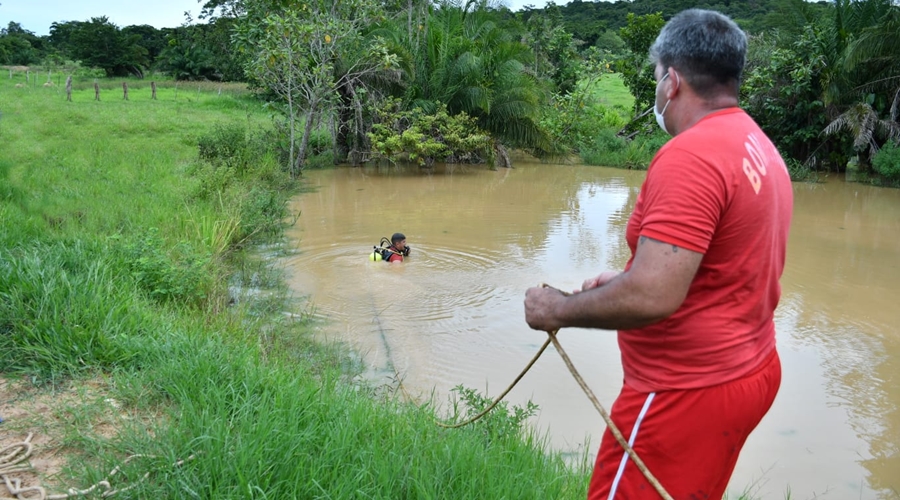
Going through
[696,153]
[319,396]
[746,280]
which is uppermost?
[696,153]

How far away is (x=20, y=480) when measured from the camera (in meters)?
2.73

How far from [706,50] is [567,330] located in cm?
474

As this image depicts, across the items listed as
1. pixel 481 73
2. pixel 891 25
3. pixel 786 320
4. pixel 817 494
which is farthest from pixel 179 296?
pixel 891 25

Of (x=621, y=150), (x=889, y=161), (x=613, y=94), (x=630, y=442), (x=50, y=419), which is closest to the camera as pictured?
(x=630, y=442)

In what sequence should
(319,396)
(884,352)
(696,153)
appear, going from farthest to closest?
(884,352), (319,396), (696,153)

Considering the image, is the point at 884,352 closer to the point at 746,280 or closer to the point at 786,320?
the point at 786,320

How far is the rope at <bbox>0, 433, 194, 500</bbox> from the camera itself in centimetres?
253

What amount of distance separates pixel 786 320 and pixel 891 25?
36.1 feet

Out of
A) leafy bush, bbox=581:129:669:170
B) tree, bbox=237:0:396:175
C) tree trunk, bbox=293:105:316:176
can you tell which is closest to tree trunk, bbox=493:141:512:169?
leafy bush, bbox=581:129:669:170

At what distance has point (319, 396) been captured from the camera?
3436mm

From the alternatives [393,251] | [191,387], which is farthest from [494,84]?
[191,387]

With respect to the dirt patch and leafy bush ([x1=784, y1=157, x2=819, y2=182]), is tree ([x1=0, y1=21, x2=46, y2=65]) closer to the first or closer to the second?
leafy bush ([x1=784, y1=157, x2=819, y2=182])

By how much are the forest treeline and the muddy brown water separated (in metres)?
2.71

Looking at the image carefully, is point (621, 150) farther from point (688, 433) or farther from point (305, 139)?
point (688, 433)
